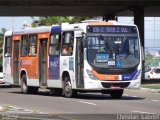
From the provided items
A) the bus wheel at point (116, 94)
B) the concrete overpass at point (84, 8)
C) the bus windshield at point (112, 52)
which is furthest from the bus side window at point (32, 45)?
the concrete overpass at point (84, 8)

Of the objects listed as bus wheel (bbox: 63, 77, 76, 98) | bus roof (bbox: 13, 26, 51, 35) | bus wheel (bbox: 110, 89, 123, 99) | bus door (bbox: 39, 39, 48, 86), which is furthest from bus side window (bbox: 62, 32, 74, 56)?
bus wheel (bbox: 110, 89, 123, 99)

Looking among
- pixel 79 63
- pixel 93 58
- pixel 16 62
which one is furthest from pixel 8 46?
pixel 93 58

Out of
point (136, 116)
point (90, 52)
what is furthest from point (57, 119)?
point (90, 52)

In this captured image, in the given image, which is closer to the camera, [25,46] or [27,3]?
[25,46]

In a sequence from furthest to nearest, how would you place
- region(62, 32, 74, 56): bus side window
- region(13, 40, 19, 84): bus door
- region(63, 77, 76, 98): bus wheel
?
region(13, 40, 19, 84): bus door, region(63, 77, 76, 98): bus wheel, region(62, 32, 74, 56): bus side window

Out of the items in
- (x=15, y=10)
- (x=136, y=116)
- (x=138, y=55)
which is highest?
(x=15, y=10)

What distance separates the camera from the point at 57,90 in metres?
27.8

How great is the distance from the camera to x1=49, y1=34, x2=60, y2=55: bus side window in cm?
2611

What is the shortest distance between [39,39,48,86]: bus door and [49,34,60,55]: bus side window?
574 mm

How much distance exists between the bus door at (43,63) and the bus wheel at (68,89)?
2.02 m

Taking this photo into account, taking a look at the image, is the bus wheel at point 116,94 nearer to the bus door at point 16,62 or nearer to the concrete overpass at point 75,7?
the bus door at point 16,62

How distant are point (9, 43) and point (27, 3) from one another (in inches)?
524

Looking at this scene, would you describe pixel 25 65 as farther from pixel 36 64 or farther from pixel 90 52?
pixel 90 52

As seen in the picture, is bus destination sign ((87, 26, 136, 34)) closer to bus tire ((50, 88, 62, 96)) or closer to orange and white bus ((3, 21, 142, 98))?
orange and white bus ((3, 21, 142, 98))
